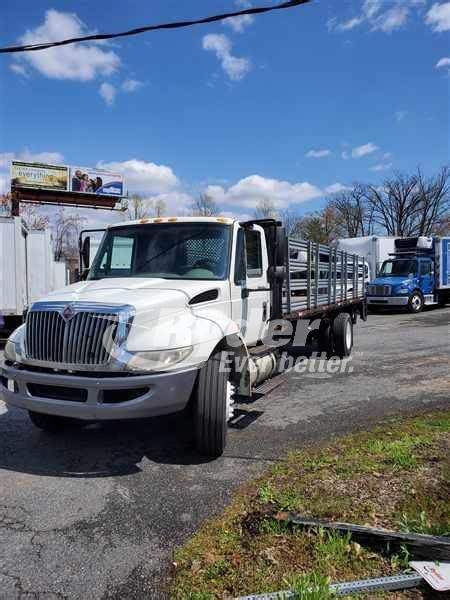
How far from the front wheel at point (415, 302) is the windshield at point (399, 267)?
1008mm

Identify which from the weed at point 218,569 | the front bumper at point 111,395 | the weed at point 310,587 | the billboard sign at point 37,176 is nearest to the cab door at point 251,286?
the front bumper at point 111,395

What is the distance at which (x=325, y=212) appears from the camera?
181 ft

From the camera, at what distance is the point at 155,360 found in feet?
12.9

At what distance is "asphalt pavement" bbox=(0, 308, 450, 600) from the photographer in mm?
2809

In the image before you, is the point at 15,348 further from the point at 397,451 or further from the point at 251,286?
the point at 397,451

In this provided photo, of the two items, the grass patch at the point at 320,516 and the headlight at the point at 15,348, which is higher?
the headlight at the point at 15,348

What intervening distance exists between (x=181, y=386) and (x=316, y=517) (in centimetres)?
148

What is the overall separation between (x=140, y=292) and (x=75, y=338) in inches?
29.9

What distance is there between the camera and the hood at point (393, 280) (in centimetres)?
2041

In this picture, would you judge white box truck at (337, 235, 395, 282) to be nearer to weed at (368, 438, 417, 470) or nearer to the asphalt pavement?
the asphalt pavement

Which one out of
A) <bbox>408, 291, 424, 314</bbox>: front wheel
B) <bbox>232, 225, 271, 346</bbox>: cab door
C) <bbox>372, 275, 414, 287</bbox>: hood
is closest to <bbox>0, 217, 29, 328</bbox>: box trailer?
<bbox>232, 225, 271, 346</bbox>: cab door

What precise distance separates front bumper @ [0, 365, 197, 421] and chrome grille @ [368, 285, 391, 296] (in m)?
17.9

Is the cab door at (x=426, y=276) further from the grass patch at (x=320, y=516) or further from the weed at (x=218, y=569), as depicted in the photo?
the weed at (x=218, y=569)

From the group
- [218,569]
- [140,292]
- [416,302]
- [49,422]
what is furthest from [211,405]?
[416,302]
